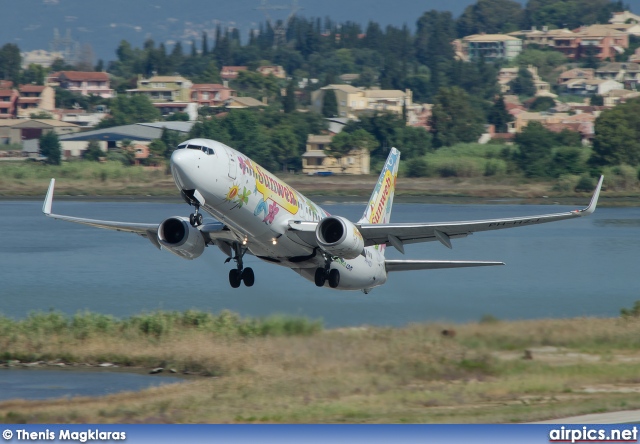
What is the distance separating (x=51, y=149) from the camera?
128 meters

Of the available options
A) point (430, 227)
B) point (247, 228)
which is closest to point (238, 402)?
point (247, 228)

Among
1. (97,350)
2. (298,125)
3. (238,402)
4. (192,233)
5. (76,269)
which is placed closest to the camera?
(238,402)

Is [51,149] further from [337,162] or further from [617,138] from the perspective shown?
[617,138]

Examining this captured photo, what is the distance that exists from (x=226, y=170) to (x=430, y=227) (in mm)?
8269

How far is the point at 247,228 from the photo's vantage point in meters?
35.8

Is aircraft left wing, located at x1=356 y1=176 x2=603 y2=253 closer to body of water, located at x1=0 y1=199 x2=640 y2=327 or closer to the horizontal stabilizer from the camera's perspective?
the horizontal stabilizer

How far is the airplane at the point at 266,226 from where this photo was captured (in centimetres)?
3309

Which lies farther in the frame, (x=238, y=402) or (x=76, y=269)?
(x=76, y=269)

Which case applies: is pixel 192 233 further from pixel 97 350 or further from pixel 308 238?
pixel 97 350

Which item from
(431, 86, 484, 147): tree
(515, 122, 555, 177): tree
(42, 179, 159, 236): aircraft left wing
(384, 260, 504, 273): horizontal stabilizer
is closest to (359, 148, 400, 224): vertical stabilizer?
(384, 260, 504, 273): horizontal stabilizer

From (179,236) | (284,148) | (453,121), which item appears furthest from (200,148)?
(453,121)

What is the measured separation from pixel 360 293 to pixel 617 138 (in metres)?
67.3

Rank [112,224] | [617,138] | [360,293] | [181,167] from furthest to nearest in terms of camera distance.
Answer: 1. [617,138]
2. [360,293]
3. [112,224]
4. [181,167]

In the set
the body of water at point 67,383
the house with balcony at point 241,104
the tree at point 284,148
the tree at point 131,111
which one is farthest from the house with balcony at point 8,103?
the body of water at point 67,383
